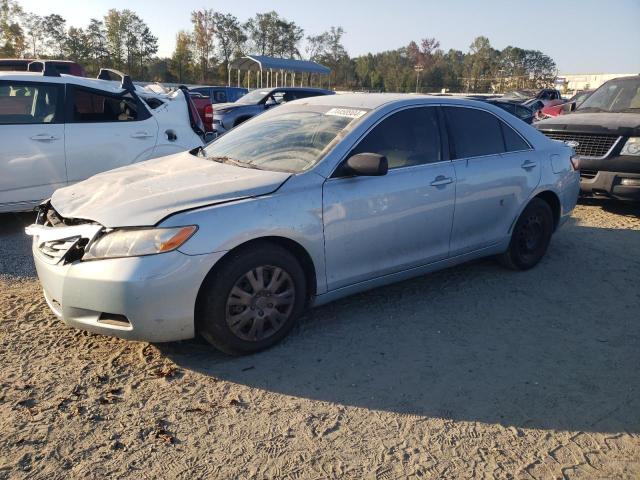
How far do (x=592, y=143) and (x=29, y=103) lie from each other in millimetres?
7031

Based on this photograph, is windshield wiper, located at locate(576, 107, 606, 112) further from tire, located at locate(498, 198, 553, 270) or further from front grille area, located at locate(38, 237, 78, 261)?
front grille area, located at locate(38, 237, 78, 261)

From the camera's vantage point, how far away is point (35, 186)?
19.3 feet

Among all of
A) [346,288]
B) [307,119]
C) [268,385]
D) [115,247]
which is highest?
[307,119]

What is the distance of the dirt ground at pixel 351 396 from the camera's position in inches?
100

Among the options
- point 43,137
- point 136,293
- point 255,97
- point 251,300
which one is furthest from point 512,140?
point 255,97

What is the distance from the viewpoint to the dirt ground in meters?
2.54

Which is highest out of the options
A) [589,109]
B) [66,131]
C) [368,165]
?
[589,109]

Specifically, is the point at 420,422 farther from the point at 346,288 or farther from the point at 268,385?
the point at 346,288

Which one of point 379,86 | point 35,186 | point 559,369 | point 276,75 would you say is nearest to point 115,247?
point 559,369

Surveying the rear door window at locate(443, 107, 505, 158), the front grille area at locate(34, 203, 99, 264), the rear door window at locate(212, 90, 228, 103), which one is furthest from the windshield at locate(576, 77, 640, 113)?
the rear door window at locate(212, 90, 228, 103)

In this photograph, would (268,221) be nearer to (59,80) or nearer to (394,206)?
(394,206)

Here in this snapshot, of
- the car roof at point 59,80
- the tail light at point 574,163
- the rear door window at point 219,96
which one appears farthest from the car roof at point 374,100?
the rear door window at point 219,96

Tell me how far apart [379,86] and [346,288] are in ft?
261

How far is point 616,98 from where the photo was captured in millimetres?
8508
